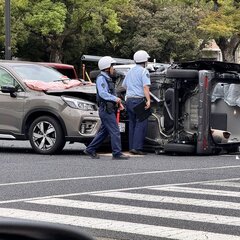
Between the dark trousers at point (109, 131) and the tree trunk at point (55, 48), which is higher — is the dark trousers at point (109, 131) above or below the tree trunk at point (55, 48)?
below

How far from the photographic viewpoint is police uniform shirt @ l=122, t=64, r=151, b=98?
1143cm

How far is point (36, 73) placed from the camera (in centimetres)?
1247

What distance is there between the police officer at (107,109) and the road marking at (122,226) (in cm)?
437

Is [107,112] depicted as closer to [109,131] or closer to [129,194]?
[109,131]

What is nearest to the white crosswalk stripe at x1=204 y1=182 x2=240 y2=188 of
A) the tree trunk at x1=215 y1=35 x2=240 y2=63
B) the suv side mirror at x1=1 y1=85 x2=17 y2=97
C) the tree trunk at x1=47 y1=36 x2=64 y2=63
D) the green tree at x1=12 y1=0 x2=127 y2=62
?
the suv side mirror at x1=1 y1=85 x2=17 y2=97

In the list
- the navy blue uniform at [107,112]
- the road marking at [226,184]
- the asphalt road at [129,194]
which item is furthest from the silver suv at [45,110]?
the road marking at [226,184]

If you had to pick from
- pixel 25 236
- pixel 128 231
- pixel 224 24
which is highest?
pixel 224 24

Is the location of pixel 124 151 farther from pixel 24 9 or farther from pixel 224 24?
pixel 224 24

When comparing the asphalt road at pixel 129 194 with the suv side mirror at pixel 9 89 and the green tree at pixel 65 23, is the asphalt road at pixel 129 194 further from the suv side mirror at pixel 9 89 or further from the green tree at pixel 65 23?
the green tree at pixel 65 23

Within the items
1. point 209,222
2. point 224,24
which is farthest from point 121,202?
point 224,24

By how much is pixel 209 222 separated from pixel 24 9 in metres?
37.6

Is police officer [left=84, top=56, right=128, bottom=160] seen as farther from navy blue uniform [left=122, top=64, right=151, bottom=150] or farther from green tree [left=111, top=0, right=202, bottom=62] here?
green tree [left=111, top=0, right=202, bottom=62]

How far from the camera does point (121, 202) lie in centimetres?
715

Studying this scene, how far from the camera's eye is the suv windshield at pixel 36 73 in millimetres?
12273
